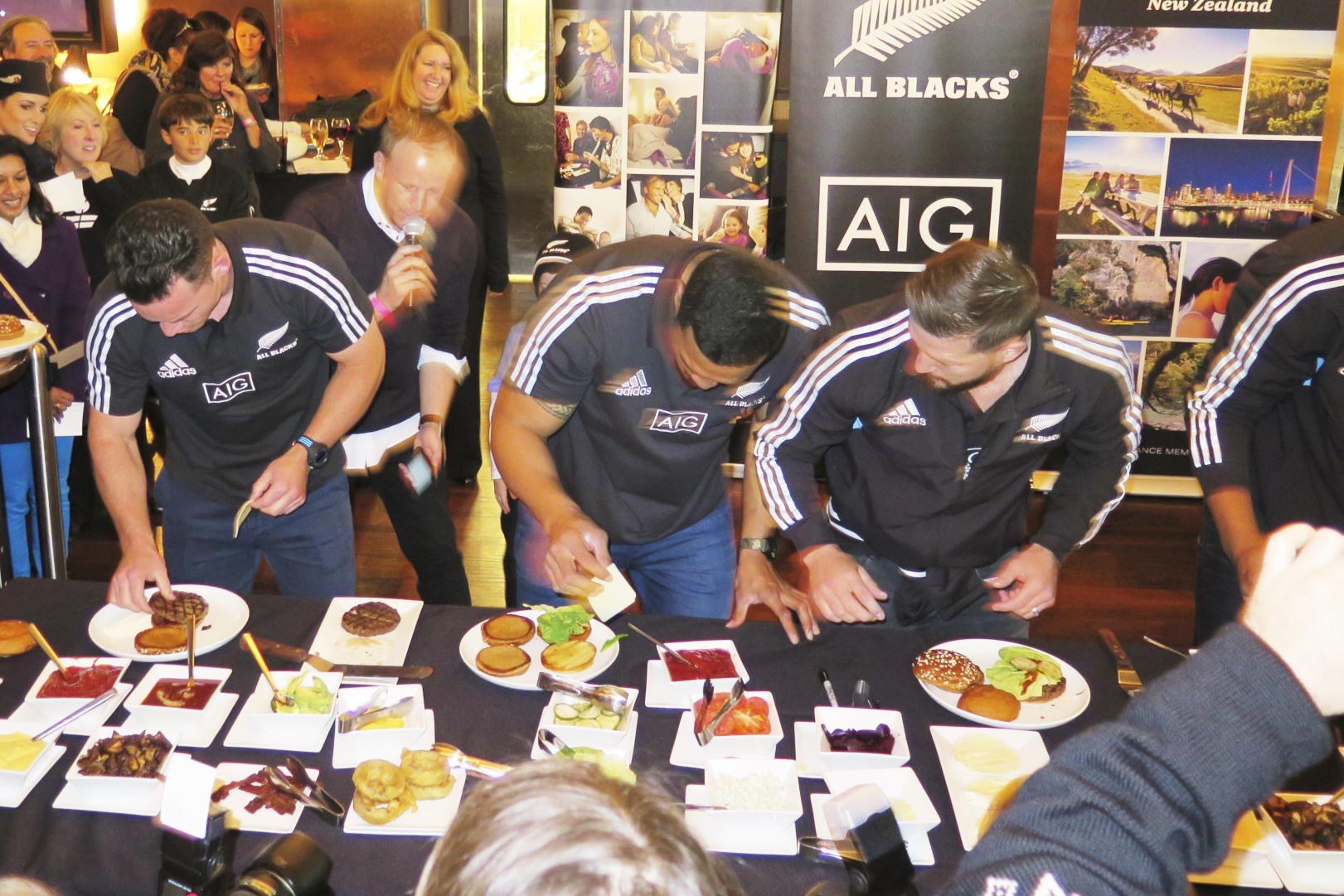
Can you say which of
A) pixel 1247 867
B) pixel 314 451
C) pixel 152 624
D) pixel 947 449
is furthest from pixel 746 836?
pixel 314 451

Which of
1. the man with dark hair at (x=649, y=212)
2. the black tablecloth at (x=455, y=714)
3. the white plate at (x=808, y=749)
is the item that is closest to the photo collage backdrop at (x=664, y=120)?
the man with dark hair at (x=649, y=212)

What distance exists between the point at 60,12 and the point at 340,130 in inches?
93.0

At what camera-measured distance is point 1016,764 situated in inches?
71.0

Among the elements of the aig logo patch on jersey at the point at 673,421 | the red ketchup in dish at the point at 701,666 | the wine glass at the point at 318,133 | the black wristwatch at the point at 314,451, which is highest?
the wine glass at the point at 318,133

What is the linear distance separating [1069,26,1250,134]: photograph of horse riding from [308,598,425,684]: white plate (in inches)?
132

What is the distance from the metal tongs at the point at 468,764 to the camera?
175 centimetres

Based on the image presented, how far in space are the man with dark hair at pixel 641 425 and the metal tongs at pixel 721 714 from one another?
0.30m

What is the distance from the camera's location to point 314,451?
2.68m

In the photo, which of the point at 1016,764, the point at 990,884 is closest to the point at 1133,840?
the point at 990,884

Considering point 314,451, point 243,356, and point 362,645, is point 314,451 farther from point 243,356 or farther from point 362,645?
point 362,645

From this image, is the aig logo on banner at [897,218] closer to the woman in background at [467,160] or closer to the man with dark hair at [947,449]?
the woman in background at [467,160]

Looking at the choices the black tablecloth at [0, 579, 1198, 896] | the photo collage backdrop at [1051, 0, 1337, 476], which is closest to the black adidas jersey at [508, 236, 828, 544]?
the black tablecloth at [0, 579, 1198, 896]

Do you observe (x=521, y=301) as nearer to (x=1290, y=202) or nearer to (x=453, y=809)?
(x=1290, y=202)

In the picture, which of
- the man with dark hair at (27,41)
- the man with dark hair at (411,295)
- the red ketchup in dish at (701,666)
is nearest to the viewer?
the red ketchup in dish at (701,666)
